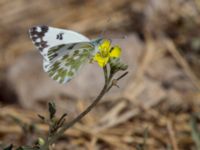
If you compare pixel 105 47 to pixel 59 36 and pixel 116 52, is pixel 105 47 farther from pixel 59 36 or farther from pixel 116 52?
pixel 59 36

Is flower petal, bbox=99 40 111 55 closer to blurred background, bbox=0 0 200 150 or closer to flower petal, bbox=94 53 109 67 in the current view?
flower petal, bbox=94 53 109 67

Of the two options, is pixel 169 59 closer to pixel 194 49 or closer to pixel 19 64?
pixel 194 49

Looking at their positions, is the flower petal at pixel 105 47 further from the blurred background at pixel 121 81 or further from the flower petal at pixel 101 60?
the blurred background at pixel 121 81

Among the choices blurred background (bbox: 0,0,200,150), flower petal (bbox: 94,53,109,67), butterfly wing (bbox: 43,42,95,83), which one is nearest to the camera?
flower petal (bbox: 94,53,109,67)

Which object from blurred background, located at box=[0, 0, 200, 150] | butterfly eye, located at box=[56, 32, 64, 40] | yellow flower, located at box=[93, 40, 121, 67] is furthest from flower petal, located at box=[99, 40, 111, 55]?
blurred background, located at box=[0, 0, 200, 150]

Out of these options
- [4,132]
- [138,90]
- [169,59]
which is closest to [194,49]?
[169,59]

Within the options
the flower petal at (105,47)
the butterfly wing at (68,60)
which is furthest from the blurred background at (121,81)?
the flower petal at (105,47)

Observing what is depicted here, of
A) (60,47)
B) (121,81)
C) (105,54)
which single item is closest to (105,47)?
(105,54)
